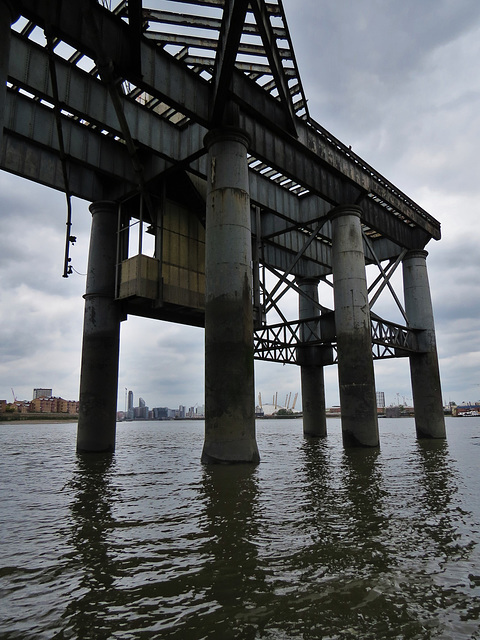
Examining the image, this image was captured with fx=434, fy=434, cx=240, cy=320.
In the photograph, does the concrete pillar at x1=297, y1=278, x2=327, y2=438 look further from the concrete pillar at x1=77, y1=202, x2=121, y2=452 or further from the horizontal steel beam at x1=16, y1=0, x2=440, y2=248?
the concrete pillar at x1=77, y1=202, x2=121, y2=452

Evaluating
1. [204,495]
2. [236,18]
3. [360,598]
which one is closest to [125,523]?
[204,495]

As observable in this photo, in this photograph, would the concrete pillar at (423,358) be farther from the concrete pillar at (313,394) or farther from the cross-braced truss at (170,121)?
the concrete pillar at (313,394)

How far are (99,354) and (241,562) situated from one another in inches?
647

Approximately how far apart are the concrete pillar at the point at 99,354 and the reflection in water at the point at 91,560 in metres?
9.25

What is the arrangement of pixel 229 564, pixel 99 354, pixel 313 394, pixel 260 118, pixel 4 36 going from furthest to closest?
1. pixel 313 394
2. pixel 99 354
3. pixel 260 118
4. pixel 4 36
5. pixel 229 564

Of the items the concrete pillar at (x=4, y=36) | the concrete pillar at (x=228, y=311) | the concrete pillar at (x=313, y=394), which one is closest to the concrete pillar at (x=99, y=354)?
the concrete pillar at (x=228, y=311)

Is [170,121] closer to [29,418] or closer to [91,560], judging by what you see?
[91,560]

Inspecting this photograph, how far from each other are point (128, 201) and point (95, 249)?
2.99 meters

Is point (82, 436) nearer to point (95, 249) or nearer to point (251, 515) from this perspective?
point (95, 249)

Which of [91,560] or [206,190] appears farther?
[206,190]

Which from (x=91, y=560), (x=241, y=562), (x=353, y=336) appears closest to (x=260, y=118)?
(x=353, y=336)

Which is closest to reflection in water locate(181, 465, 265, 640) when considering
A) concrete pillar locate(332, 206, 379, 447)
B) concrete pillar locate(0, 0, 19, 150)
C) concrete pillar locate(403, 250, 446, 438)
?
concrete pillar locate(0, 0, 19, 150)

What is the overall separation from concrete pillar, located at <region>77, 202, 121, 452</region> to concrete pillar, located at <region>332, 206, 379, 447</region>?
10.8 metres

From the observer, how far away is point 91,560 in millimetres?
4922
